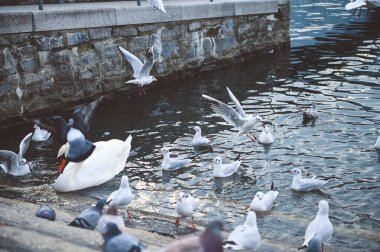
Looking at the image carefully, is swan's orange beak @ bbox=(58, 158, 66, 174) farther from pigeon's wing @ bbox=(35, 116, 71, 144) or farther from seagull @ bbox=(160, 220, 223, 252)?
seagull @ bbox=(160, 220, 223, 252)

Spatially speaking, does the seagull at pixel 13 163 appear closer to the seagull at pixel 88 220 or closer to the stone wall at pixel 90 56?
the stone wall at pixel 90 56

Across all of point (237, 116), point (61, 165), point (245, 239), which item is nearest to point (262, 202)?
point (245, 239)

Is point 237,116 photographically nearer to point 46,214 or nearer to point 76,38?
point 76,38

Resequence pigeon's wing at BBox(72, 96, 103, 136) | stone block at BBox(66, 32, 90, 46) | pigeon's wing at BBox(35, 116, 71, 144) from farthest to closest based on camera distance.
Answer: stone block at BBox(66, 32, 90, 46) < pigeon's wing at BBox(35, 116, 71, 144) < pigeon's wing at BBox(72, 96, 103, 136)

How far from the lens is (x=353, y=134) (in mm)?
8664

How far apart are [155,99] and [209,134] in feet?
8.27

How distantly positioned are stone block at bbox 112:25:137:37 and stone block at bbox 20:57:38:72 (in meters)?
1.93

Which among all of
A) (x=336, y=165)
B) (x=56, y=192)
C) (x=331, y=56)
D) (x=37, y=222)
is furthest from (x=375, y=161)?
(x=331, y=56)

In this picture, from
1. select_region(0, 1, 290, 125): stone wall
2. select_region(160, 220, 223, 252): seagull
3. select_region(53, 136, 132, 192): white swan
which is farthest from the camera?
select_region(0, 1, 290, 125): stone wall

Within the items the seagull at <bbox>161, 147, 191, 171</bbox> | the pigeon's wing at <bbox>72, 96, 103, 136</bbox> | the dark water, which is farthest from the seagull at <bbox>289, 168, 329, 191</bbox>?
the pigeon's wing at <bbox>72, 96, 103, 136</bbox>

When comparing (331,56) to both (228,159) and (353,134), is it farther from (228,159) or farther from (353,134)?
(228,159)

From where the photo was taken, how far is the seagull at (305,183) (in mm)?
6535

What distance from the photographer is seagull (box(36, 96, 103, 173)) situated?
5.90 meters

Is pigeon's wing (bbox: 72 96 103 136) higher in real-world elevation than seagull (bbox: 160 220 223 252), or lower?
lower
